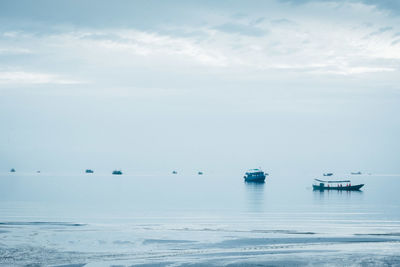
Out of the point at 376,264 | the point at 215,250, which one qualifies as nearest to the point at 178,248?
the point at 215,250

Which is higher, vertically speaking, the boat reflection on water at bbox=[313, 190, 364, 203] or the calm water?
the boat reflection on water at bbox=[313, 190, 364, 203]

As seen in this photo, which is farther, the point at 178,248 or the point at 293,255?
the point at 178,248

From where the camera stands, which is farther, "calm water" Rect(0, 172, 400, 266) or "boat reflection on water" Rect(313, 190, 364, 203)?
"boat reflection on water" Rect(313, 190, 364, 203)

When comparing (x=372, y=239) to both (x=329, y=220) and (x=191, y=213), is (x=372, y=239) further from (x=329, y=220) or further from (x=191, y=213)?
(x=191, y=213)

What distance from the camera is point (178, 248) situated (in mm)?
39188

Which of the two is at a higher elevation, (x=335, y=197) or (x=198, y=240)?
(x=335, y=197)

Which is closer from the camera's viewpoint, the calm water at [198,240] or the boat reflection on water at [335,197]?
the calm water at [198,240]

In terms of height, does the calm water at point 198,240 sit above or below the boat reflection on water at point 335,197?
below

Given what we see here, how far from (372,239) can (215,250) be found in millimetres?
14386

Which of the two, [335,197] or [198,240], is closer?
[198,240]

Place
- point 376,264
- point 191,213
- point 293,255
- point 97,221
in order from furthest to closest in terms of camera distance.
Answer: point 191,213, point 97,221, point 293,255, point 376,264

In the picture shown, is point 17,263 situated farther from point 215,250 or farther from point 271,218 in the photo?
point 271,218

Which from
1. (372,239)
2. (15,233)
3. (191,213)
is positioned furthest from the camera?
(191,213)

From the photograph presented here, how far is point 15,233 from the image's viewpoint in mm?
46781
